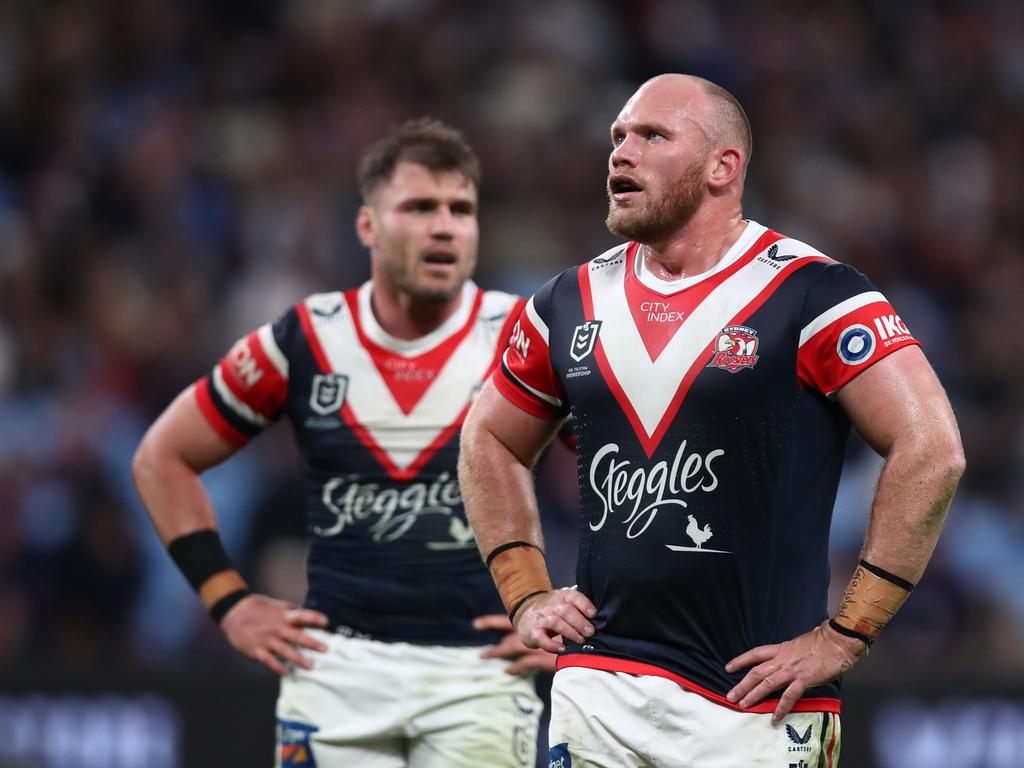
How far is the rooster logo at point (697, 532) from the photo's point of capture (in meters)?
4.17

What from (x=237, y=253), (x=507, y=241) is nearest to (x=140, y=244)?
(x=237, y=253)

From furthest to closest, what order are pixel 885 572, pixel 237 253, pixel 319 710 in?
pixel 237 253, pixel 319 710, pixel 885 572

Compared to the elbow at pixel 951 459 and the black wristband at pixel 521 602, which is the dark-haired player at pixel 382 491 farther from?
the elbow at pixel 951 459

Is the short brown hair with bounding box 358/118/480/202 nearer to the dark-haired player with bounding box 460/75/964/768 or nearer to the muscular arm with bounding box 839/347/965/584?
the dark-haired player with bounding box 460/75/964/768

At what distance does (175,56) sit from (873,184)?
18.1ft

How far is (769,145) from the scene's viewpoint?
12742 millimetres

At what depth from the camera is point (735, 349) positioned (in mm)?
4152

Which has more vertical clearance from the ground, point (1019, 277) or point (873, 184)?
point (873, 184)

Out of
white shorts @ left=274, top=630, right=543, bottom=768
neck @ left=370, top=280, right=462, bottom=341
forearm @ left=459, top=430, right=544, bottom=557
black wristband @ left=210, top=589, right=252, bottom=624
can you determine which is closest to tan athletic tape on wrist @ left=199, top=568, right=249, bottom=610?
black wristband @ left=210, top=589, right=252, bottom=624

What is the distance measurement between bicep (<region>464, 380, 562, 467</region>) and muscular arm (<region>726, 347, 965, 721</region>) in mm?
987

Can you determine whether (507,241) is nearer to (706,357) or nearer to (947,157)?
(947,157)

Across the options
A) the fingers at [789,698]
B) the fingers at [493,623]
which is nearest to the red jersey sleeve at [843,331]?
the fingers at [789,698]

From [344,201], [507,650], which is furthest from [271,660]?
[344,201]

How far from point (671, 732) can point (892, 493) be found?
2.68 ft
